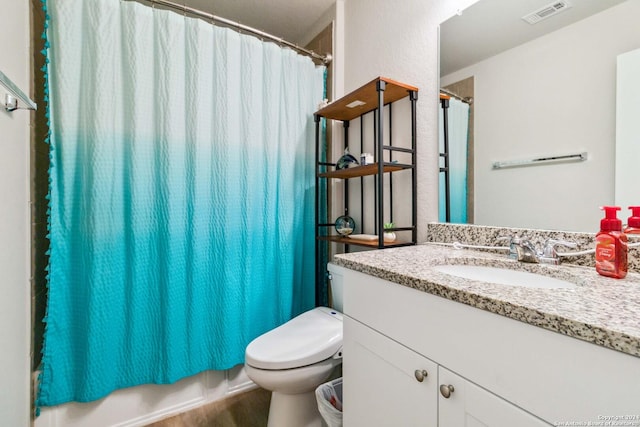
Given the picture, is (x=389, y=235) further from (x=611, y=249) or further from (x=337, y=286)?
(x=611, y=249)

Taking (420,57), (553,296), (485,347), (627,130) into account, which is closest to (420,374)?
(485,347)

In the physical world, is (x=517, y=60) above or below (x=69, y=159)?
above

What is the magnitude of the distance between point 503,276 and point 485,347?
0.40 meters

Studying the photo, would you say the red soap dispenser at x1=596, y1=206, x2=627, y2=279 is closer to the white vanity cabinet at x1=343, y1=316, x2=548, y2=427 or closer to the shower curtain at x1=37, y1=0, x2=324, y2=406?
the white vanity cabinet at x1=343, y1=316, x2=548, y2=427

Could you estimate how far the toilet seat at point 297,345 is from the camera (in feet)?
3.50

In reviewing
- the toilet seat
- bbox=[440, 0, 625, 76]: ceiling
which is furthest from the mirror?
the toilet seat

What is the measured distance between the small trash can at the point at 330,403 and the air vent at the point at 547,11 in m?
1.52

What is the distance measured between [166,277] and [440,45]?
1.64 m

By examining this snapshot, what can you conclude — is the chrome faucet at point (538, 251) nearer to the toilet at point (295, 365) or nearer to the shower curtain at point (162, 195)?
the toilet at point (295, 365)

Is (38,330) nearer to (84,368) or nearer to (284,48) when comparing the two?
(84,368)

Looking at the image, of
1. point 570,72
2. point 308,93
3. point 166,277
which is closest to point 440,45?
point 570,72

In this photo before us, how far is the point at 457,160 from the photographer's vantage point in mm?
1206

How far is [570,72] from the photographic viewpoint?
856mm

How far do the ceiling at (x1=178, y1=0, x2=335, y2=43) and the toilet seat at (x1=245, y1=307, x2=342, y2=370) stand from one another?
188cm
